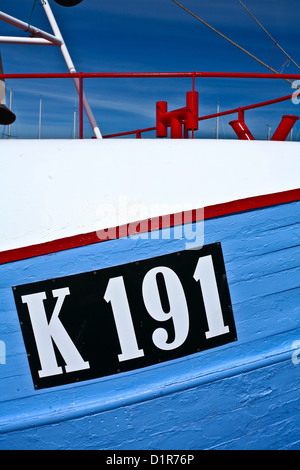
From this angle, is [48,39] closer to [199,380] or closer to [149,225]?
[149,225]

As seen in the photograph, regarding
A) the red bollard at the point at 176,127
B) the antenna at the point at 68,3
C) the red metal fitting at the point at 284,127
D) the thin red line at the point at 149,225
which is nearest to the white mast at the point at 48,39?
the antenna at the point at 68,3

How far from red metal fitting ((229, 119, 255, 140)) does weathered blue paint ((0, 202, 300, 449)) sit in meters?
1.31

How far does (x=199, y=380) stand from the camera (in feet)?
8.34

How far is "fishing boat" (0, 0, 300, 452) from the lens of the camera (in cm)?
244

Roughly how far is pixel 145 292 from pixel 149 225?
0.40m

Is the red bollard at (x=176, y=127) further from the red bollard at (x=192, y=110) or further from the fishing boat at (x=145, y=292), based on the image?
the fishing boat at (x=145, y=292)

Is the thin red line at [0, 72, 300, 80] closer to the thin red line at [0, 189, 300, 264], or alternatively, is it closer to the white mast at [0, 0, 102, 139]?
the thin red line at [0, 189, 300, 264]

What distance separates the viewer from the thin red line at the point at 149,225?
241 cm

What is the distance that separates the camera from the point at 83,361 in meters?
2.47

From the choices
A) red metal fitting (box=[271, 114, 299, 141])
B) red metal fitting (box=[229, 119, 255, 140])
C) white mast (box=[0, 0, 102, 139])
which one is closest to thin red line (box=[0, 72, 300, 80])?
red metal fitting (box=[271, 114, 299, 141])

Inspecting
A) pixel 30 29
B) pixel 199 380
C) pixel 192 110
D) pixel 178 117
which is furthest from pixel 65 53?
pixel 199 380

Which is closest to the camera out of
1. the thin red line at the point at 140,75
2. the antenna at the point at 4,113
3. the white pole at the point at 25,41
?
the thin red line at the point at 140,75

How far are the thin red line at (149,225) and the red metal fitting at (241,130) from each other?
1249 mm

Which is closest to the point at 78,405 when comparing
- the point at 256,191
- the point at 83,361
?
the point at 83,361
